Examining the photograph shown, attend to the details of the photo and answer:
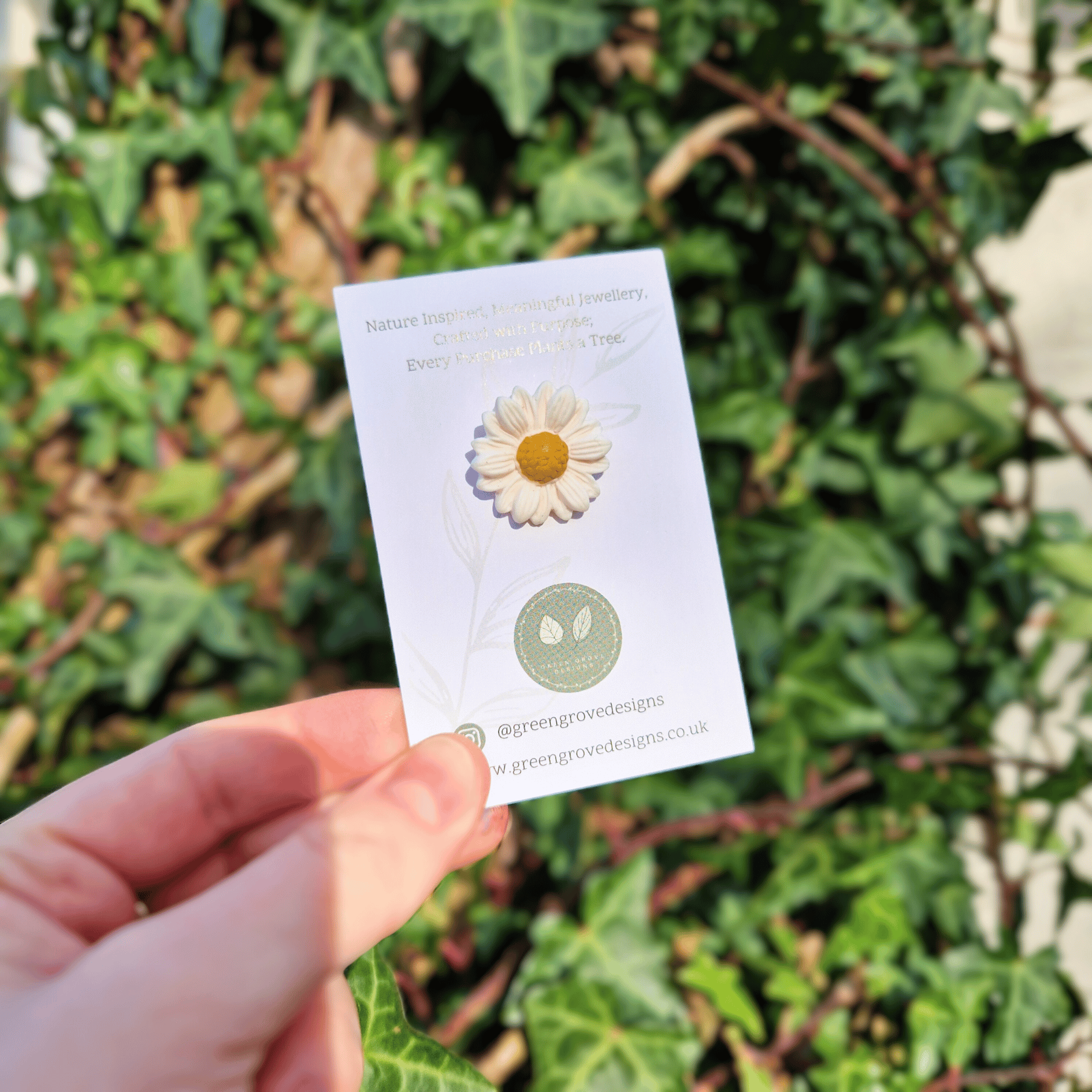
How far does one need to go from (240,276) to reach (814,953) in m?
1.27

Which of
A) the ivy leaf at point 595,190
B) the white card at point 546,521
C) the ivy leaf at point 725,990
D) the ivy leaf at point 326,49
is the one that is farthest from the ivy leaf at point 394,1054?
the ivy leaf at point 326,49

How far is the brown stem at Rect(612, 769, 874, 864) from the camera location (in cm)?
101

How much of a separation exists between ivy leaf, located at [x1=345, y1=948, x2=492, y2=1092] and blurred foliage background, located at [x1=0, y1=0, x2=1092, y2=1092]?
0.39m

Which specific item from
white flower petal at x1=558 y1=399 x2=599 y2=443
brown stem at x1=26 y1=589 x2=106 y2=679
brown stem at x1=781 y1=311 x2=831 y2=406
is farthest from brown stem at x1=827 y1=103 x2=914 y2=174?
brown stem at x1=26 y1=589 x2=106 y2=679

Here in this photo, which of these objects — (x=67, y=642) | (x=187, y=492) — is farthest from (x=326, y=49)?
(x=67, y=642)

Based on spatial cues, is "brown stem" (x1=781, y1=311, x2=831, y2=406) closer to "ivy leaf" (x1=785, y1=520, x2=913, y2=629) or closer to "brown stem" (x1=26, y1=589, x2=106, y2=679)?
"ivy leaf" (x1=785, y1=520, x2=913, y2=629)

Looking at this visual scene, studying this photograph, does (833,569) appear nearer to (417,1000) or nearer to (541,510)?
(541,510)

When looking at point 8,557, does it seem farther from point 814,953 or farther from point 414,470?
point 814,953

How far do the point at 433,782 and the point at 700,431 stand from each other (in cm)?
70

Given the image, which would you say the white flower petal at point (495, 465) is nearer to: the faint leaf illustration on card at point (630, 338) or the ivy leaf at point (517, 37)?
the faint leaf illustration on card at point (630, 338)

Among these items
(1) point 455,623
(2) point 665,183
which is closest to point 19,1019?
(1) point 455,623

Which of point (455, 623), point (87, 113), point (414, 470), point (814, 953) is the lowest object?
point (814, 953)

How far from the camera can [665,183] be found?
3.61 feet

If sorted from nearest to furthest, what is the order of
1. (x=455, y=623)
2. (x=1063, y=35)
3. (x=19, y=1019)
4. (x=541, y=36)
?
1. (x=19, y=1019)
2. (x=455, y=623)
3. (x=541, y=36)
4. (x=1063, y=35)
